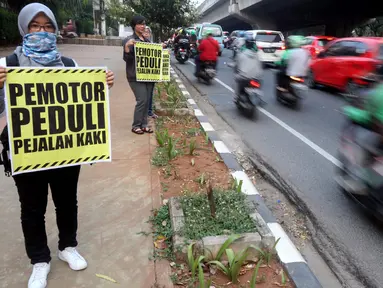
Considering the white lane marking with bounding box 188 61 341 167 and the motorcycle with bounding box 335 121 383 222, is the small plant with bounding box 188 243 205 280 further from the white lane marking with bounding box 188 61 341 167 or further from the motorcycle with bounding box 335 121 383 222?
the white lane marking with bounding box 188 61 341 167

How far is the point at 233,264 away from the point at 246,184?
180 centimetres

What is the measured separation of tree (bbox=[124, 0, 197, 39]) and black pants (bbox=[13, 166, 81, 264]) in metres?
14.2

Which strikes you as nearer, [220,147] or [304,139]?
[220,147]

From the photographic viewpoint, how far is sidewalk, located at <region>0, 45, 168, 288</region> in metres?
2.64

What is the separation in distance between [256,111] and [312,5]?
2314 centimetres

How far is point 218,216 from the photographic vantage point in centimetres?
313

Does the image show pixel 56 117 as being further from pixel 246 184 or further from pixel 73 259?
pixel 246 184

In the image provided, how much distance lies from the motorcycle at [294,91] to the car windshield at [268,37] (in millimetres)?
8829

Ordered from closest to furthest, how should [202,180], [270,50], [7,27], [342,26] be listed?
[202,180] < [270,50] < [7,27] < [342,26]

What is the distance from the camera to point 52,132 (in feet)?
7.95

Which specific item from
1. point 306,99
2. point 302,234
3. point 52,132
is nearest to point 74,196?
point 52,132

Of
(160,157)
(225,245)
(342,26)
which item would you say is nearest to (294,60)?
(160,157)

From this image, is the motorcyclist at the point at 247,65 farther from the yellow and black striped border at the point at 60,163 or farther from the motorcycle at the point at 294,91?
the yellow and black striped border at the point at 60,163

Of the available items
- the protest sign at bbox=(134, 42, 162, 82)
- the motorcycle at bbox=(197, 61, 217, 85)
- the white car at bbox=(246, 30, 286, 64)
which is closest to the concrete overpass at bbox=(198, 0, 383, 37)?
the white car at bbox=(246, 30, 286, 64)
